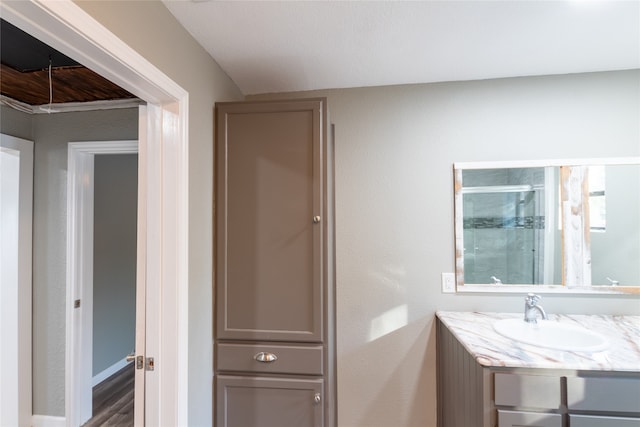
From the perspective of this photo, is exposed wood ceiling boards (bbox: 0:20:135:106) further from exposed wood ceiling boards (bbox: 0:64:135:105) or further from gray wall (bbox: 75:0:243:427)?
gray wall (bbox: 75:0:243:427)

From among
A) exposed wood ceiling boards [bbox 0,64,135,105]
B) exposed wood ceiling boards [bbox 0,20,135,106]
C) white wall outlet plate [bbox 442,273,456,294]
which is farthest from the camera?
white wall outlet plate [bbox 442,273,456,294]

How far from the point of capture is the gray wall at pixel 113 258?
2816 millimetres

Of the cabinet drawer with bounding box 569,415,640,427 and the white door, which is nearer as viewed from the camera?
the cabinet drawer with bounding box 569,415,640,427

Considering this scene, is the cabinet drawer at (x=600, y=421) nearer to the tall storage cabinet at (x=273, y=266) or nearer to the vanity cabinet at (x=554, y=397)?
the vanity cabinet at (x=554, y=397)

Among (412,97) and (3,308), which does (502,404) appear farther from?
(3,308)

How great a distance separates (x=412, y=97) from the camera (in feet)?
6.36

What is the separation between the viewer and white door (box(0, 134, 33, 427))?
1.95 meters

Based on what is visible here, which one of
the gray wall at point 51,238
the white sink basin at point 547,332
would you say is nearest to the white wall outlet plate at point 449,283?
the white sink basin at point 547,332

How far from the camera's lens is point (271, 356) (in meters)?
1.51

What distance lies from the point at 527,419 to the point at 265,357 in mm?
1156

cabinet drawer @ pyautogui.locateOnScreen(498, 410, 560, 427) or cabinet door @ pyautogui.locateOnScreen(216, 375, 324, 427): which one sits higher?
cabinet drawer @ pyautogui.locateOnScreen(498, 410, 560, 427)

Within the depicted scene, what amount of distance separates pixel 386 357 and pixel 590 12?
203 centimetres

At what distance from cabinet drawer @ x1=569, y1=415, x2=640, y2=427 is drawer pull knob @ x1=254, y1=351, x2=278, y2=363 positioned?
4.18 ft

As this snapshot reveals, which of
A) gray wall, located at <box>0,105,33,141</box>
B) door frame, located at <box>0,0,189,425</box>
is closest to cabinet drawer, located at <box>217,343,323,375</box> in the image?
door frame, located at <box>0,0,189,425</box>
